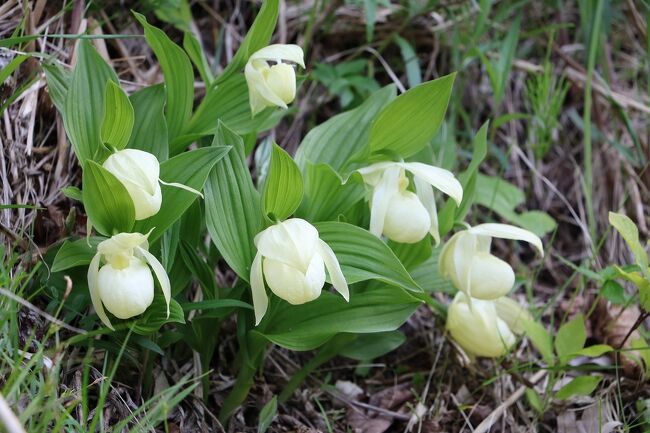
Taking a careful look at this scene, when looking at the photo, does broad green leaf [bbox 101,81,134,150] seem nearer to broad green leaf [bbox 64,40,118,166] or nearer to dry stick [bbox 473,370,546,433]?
broad green leaf [bbox 64,40,118,166]

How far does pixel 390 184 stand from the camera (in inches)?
59.1

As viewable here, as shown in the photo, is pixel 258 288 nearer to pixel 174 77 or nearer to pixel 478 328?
pixel 174 77

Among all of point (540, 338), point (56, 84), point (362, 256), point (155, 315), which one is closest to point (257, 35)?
point (56, 84)

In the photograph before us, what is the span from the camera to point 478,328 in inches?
69.0

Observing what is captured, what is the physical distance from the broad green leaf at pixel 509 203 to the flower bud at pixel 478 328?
1.85 ft

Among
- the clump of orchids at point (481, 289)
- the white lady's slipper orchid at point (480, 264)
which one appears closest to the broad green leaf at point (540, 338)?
the clump of orchids at point (481, 289)

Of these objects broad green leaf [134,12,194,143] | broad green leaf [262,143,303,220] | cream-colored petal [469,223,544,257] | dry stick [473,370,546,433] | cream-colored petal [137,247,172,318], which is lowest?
dry stick [473,370,546,433]

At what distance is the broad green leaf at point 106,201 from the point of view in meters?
1.22

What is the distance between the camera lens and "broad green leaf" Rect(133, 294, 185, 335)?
4.46 feet

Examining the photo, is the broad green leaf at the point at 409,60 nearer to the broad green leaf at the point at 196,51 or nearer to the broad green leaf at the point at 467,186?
the broad green leaf at the point at 467,186

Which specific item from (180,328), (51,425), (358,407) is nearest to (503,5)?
(358,407)

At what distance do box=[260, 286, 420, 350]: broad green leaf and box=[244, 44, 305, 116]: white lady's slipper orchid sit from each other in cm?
48

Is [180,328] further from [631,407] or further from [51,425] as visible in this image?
[631,407]

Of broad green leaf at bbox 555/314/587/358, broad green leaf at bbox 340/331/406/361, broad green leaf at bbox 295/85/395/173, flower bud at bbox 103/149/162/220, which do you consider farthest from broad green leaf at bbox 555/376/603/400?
flower bud at bbox 103/149/162/220
